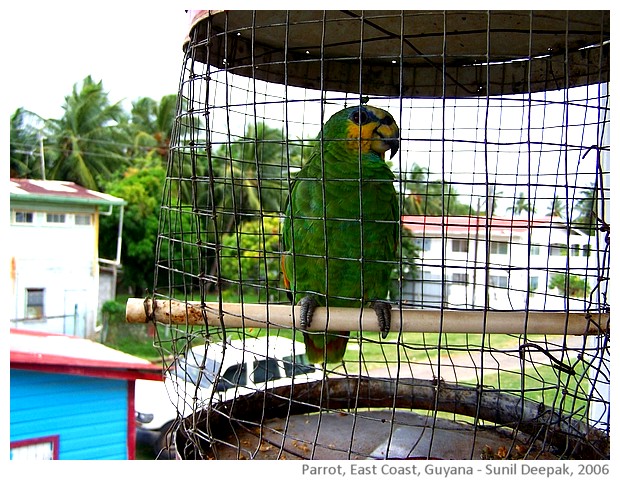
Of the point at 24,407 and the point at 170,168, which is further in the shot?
the point at 24,407

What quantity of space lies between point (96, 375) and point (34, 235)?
3.19 m

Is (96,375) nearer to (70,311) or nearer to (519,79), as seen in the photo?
(519,79)

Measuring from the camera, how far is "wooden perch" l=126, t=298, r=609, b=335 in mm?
1059

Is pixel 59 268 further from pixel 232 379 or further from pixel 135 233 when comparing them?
pixel 232 379

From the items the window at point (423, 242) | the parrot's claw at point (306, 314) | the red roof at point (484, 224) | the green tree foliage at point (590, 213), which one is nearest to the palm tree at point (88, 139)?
the window at point (423, 242)

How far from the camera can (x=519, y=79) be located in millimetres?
1821

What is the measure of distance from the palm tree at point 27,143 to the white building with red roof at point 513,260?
7.42 metres

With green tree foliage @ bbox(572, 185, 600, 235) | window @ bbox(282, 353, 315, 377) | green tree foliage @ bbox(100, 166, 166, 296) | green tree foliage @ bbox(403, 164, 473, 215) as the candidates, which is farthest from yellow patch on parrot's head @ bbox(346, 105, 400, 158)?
green tree foliage @ bbox(100, 166, 166, 296)

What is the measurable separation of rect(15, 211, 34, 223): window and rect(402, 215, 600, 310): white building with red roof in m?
4.60

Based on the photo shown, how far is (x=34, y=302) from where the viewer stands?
613cm

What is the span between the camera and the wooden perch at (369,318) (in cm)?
106

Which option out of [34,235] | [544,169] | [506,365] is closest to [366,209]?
[544,169]

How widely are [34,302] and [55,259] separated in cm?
56

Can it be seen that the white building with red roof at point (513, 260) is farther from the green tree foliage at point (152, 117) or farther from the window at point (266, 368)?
the green tree foliage at point (152, 117)
